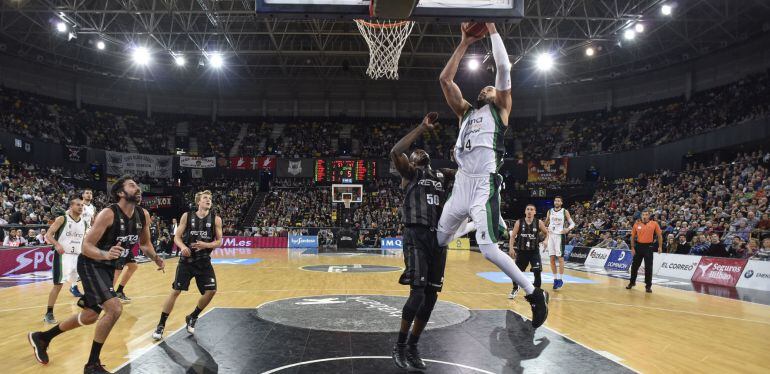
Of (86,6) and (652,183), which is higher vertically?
(86,6)

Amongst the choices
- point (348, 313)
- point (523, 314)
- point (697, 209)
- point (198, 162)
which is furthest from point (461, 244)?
point (348, 313)

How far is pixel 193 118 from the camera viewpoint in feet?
131

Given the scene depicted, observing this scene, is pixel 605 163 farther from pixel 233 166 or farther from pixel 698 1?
pixel 233 166

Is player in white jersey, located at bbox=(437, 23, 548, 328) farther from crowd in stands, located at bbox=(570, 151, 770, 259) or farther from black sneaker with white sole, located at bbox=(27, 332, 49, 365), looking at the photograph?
crowd in stands, located at bbox=(570, 151, 770, 259)

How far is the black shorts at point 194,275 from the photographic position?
6.29 m

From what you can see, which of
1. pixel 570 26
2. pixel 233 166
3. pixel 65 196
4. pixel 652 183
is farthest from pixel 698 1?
pixel 65 196

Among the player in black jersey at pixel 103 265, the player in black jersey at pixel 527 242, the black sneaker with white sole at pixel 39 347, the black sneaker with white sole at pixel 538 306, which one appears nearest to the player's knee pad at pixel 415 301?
the black sneaker with white sole at pixel 538 306

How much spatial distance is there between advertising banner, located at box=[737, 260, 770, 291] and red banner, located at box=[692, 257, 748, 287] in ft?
0.50

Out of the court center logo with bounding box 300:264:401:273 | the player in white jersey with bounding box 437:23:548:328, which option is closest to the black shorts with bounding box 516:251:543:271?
the player in white jersey with bounding box 437:23:548:328

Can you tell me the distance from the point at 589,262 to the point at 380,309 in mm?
13478

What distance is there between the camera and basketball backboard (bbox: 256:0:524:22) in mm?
4965

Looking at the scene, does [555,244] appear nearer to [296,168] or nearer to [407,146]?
[407,146]

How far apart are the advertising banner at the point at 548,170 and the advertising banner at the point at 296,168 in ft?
52.7

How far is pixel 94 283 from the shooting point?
4.69 meters
